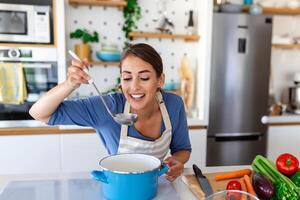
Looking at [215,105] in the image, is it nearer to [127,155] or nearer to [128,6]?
[128,6]

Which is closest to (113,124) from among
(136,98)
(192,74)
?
(136,98)

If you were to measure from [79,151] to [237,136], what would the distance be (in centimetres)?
124

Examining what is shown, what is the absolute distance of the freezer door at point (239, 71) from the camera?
7.39 ft

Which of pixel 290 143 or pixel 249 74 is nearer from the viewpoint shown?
pixel 249 74

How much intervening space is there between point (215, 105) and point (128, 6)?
1059mm

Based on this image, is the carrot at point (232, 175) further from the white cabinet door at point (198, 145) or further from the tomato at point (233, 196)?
the white cabinet door at point (198, 145)

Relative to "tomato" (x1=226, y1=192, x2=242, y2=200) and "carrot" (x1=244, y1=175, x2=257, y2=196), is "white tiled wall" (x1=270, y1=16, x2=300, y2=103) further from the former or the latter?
"tomato" (x1=226, y1=192, x2=242, y2=200)

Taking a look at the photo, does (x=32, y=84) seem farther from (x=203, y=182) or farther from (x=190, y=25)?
(x=203, y=182)

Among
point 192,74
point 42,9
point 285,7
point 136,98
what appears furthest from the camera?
point 285,7

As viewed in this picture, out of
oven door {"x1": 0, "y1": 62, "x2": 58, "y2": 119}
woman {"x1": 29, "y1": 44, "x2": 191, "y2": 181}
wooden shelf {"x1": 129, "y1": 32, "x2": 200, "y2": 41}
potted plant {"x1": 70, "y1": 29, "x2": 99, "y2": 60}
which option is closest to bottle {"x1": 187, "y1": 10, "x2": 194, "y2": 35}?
wooden shelf {"x1": 129, "y1": 32, "x2": 200, "y2": 41}

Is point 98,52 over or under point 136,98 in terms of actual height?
over

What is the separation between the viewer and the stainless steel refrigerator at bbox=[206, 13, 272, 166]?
2.26m

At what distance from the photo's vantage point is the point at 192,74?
247cm

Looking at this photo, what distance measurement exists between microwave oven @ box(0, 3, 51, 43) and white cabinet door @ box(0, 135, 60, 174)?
2.24 feet
